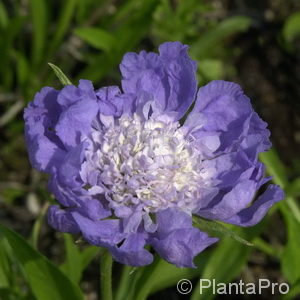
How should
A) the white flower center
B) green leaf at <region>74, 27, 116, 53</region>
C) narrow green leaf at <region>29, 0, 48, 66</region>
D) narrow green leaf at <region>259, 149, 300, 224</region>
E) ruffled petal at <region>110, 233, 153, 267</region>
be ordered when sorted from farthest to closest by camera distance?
1. narrow green leaf at <region>29, 0, 48, 66</region>
2. green leaf at <region>74, 27, 116, 53</region>
3. narrow green leaf at <region>259, 149, 300, 224</region>
4. the white flower center
5. ruffled petal at <region>110, 233, 153, 267</region>

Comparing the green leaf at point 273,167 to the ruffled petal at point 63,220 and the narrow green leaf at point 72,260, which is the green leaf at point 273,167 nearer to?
the narrow green leaf at point 72,260

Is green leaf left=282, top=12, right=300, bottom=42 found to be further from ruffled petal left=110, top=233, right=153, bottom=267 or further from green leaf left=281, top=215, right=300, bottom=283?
ruffled petal left=110, top=233, right=153, bottom=267

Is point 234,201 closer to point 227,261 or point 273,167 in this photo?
point 227,261

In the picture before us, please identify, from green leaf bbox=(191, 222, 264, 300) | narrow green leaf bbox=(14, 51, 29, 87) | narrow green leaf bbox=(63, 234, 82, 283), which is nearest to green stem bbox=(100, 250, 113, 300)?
narrow green leaf bbox=(63, 234, 82, 283)

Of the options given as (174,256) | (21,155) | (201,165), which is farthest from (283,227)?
(174,256)

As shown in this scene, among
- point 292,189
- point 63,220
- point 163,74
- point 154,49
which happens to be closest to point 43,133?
point 63,220

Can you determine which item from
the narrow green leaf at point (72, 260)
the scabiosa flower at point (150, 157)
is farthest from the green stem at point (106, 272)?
the narrow green leaf at point (72, 260)

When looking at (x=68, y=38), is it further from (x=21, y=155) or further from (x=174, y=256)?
(x=174, y=256)
